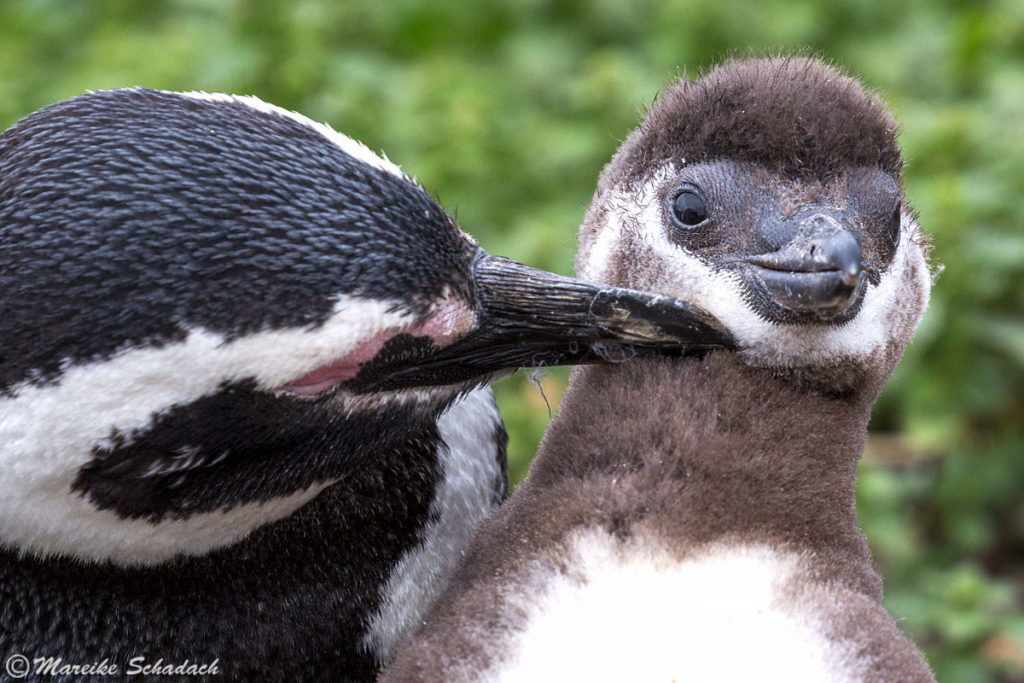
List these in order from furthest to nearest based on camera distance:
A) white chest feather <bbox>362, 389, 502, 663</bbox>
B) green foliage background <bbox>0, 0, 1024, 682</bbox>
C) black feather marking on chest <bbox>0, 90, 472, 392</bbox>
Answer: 1. green foliage background <bbox>0, 0, 1024, 682</bbox>
2. white chest feather <bbox>362, 389, 502, 663</bbox>
3. black feather marking on chest <bbox>0, 90, 472, 392</bbox>

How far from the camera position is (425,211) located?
1.74 metres

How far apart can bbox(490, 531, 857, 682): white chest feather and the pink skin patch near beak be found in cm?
29

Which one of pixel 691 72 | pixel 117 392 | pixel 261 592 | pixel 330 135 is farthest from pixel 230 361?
pixel 691 72

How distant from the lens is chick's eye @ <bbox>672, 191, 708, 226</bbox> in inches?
75.2

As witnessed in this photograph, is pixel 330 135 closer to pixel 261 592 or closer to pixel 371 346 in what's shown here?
pixel 371 346

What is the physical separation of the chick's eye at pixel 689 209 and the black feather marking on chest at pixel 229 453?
0.44m

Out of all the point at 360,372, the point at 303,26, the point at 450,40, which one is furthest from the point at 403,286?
the point at 450,40

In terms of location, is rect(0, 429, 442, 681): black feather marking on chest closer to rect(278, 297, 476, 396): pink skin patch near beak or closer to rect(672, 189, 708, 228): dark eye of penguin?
rect(278, 297, 476, 396): pink skin patch near beak

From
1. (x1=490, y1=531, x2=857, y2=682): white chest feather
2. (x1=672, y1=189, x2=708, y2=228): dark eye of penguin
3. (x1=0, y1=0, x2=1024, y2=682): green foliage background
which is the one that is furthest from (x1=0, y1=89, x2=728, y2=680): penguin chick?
(x1=0, y1=0, x2=1024, y2=682): green foliage background

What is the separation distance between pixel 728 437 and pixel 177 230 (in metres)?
0.69

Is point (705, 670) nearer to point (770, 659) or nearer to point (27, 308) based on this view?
point (770, 659)

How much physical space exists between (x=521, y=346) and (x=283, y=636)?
0.52 meters
